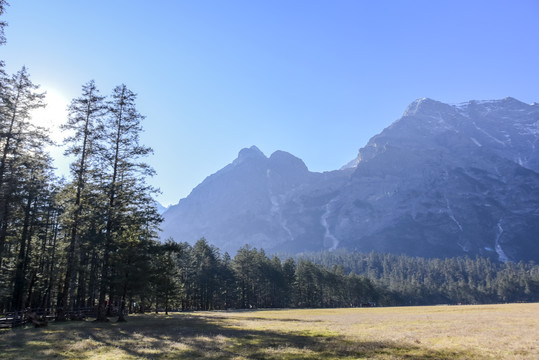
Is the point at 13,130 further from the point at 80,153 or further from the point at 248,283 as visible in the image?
the point at 248,283

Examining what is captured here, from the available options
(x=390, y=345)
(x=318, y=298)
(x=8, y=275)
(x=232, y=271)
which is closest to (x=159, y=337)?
(x=390, y=345)

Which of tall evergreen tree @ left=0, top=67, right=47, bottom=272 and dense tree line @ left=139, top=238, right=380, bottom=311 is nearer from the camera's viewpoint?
tall evergreen tree @ left=0, top=67, right=47, bottom=272

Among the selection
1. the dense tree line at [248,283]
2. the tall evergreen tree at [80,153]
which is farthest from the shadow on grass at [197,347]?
the dense tree line at [248,283]

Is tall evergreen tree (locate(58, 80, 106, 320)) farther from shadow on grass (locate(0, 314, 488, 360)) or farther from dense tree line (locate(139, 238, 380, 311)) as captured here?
dense tree line (locate(139, 238, 380, 311))

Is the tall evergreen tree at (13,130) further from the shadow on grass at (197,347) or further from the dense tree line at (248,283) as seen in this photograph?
the dense tree line at (248,283)

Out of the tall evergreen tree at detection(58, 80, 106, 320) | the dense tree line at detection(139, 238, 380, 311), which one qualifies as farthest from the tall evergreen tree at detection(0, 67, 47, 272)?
the dense tree line at detection(139, 238, 380, 311)

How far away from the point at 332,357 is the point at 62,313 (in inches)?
1202

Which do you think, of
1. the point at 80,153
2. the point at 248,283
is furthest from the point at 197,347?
the point at 248,283

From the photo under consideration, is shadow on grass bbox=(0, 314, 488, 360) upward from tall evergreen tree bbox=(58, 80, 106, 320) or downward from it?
downward

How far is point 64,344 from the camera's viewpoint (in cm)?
1925

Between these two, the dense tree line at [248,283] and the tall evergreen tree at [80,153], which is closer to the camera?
the tall evergreen tree at [80,153]

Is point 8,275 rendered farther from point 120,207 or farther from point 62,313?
point 120,207

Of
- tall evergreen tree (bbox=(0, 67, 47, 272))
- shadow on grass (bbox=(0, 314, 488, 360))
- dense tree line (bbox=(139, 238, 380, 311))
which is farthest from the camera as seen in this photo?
dense tree line (bbox=(139, 238, 380, 311))

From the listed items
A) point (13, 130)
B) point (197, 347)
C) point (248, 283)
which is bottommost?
point (197, 347)
